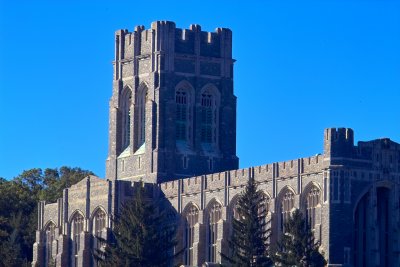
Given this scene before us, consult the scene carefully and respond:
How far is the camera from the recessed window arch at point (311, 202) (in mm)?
119938

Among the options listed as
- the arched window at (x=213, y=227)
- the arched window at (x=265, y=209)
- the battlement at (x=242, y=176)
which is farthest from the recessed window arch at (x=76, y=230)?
the arched window at (x=265, y=209)

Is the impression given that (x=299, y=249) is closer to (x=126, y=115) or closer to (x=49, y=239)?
(x=126, y=115)

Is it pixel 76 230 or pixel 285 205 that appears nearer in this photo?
pixel 285 205

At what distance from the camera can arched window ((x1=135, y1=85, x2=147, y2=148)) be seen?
5694 inches

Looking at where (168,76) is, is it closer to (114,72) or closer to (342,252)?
(114,72)

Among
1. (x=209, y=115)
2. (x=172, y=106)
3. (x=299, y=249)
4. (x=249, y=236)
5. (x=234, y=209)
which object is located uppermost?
(x=172, y=106)

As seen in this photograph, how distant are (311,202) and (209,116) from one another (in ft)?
84.3

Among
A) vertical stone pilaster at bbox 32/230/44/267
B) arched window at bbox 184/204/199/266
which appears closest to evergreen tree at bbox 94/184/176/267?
arched window at bbox 184/204/199/266

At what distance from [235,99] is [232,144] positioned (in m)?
3.68

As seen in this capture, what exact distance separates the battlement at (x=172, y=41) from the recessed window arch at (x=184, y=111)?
2728 mm

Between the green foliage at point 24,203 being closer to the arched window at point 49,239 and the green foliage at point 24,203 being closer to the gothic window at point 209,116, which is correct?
the arched window at point 49,239

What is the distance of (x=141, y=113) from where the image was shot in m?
145

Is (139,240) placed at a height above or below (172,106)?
below

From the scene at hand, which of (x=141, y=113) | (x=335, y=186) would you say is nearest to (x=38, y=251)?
(x=141, y=113)
